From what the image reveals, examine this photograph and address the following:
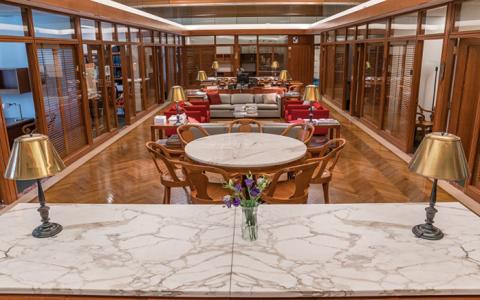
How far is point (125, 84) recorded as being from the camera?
1012 cm

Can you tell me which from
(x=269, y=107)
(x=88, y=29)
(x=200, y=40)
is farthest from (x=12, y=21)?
(x=200, y=40)

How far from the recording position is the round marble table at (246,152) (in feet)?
12.3

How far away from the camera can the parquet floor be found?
5.20 meters

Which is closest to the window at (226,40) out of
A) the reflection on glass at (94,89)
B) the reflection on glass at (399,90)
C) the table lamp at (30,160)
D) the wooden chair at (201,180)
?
the reflection on glass at (94,89)

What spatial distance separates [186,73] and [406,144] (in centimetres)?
1263

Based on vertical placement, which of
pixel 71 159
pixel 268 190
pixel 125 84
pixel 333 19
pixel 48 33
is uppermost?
pixel 333 19

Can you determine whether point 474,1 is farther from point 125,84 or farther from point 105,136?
point 125,84

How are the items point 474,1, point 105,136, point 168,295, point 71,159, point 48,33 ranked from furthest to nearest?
point 105,136 < point 71,159 < point 48,33 < point 474,1 < point 168,295

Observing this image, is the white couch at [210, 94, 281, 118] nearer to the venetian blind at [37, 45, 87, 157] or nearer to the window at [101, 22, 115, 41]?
the window at [101, 22, 115, 41]

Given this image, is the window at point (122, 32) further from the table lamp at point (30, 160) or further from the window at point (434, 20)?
the table lamp at point (30, 160)

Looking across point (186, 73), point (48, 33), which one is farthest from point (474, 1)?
point (186, 73)

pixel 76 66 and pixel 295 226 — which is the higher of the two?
pixel 76 66

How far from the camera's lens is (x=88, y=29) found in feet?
25.8

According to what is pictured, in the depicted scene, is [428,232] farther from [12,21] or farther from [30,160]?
[12,21]
